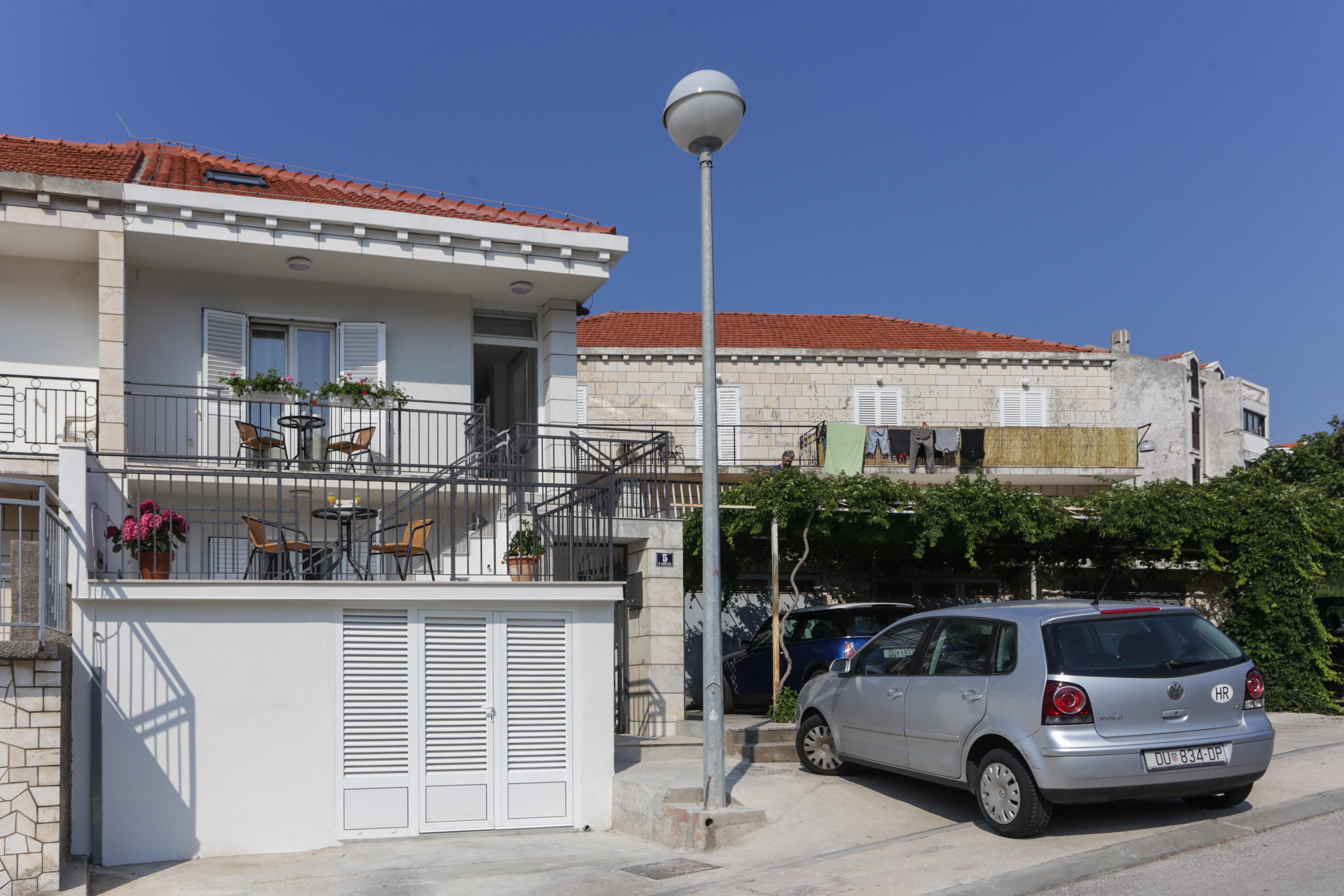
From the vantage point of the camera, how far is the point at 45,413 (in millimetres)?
11531

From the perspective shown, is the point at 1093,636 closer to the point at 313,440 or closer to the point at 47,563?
the point at 47,563

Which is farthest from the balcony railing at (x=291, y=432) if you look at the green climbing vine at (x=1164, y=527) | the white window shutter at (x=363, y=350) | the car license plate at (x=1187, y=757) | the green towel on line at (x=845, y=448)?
the green towel on line at (x=845, y=448)

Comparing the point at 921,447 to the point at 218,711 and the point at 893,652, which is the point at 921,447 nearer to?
the point at 893,652

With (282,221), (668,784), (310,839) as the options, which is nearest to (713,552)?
(668,784)

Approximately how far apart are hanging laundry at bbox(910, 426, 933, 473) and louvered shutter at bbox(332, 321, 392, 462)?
1528 cm

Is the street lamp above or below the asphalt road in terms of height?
above

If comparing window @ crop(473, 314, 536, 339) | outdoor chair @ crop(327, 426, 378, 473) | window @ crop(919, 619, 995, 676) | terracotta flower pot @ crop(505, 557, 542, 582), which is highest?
window @ crop(473, 314, 536, 339)

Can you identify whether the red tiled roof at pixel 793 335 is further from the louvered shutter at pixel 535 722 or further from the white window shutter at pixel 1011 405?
the louvered shutter at pixel 535 722

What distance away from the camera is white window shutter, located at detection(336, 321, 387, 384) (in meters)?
13.6

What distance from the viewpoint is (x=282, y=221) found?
12.3 metres

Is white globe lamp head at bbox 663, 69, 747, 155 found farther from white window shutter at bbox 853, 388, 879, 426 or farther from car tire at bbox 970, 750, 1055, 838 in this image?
white window shutter at bbox 853, 388, 879, 426

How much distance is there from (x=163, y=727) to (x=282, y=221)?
6130 millimetres

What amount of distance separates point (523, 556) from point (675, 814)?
3063 mm

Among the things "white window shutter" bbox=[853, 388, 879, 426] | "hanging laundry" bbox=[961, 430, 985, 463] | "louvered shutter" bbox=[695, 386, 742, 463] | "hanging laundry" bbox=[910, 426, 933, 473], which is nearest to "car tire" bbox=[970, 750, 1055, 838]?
"hanging laundry" bbox=[910, 426, 933, 473]
